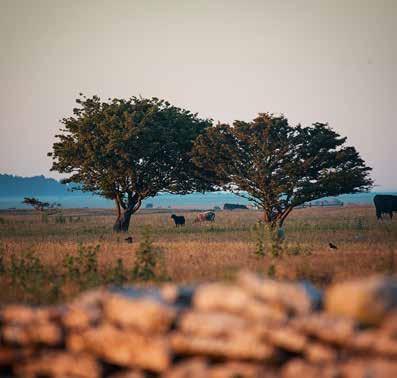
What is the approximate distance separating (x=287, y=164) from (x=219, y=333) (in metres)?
27.3

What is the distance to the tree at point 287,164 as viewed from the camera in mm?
34844

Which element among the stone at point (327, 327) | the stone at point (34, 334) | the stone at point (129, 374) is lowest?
the stone at point (129, 374)

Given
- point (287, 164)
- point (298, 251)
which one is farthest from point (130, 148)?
point (298, 251)

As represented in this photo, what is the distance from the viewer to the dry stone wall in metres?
7.32

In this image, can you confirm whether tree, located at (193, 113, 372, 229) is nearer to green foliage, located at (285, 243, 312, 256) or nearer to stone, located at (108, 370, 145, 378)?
green foliage, located at (285, 243, 312, 256)

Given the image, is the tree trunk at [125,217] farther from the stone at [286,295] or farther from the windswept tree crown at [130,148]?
the stone at [286,295]

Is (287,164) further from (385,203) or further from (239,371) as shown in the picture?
(239,371)

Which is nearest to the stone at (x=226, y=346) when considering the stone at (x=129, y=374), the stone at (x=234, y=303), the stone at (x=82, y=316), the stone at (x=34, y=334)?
the stone at (x=234, y=303)

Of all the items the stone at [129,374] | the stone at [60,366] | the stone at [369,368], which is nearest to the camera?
the stone at [369,368]

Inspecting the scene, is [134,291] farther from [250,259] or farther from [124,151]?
[124,151]

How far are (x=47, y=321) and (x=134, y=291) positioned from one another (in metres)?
1.48

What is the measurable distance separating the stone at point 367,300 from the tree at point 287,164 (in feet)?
86.7

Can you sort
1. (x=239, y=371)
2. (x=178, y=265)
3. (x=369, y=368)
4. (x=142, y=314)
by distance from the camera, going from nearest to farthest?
(x=369, y=368), (x=239, y=371), (x=142, y=314), (x=178, y=265)

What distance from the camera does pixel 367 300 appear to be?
7324 mm
